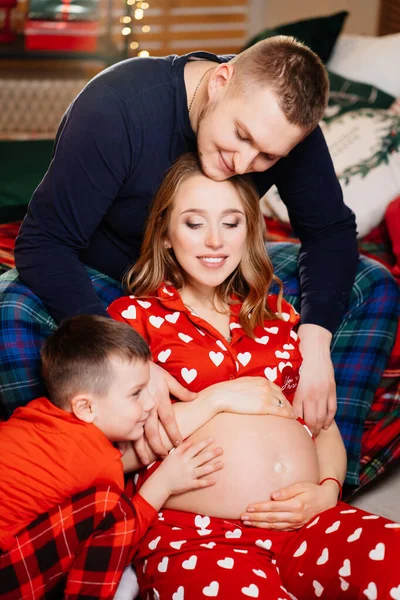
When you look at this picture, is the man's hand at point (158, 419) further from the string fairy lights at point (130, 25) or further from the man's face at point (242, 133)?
the string fairy lights at point (130, 25)

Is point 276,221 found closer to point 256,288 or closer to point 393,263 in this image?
point 393,263

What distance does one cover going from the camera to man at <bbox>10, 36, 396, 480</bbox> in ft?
4.86

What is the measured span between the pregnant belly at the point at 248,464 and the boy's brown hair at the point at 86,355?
0.24 metres

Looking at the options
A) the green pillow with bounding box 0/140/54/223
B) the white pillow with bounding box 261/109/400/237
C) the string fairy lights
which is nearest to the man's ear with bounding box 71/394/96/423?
the green pillow with bounding box 0/140/54/223

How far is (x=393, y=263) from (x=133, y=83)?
45.5 inches

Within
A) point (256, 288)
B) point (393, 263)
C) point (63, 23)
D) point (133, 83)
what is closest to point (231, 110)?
point (133, 83)

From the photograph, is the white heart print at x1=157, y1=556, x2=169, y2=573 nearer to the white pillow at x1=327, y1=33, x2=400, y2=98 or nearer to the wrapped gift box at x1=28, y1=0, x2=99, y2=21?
the white pillow at x1=327, y1=33, x2=400, y2=98

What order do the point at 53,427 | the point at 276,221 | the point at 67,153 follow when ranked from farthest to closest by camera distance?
the point at 276,221 < the point at 67,153 < the point at 53,427

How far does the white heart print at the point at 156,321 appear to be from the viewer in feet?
5.32

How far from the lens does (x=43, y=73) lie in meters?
4.43

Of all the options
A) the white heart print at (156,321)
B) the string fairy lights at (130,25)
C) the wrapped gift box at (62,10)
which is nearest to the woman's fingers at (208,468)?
the white heart print at (156,321)

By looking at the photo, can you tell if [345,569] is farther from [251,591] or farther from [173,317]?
[173,317]

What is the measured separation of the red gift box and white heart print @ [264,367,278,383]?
295 centimetres

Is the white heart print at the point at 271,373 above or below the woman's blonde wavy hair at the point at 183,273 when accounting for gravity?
below
